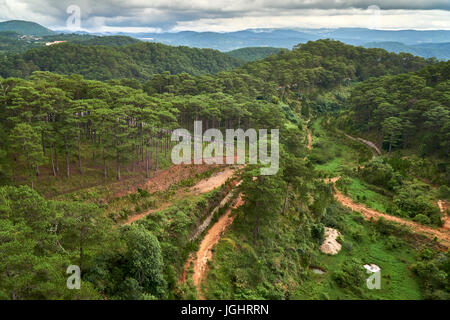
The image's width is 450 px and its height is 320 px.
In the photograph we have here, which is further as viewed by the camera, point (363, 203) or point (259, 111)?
point (259, 111)

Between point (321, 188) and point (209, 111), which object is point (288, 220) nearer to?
point (321, 188)

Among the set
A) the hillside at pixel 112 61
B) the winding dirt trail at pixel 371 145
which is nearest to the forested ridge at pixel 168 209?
the winding dirt trail at pixel 371 145

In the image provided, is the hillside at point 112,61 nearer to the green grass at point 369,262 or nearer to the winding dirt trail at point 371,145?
the winding dirt trail at point 371,145

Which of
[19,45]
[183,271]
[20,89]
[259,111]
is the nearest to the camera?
[183,271]

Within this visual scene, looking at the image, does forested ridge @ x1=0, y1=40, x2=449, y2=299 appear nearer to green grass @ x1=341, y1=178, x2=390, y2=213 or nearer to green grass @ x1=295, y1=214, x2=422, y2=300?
green grass @ x1=295, y1=214, x2=422, y2=300
